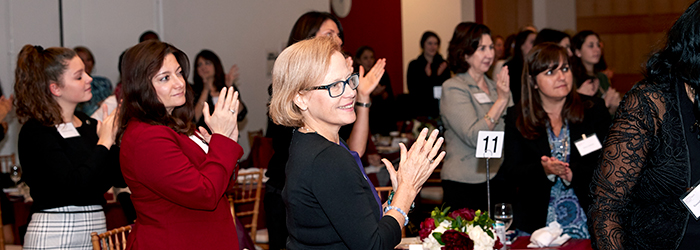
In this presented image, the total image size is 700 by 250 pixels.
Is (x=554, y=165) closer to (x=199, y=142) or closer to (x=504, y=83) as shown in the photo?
(x=504, y=83)

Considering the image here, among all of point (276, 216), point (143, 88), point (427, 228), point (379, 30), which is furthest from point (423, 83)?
point (143, 88)

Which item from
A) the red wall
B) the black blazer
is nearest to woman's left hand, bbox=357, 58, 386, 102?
the black blazer

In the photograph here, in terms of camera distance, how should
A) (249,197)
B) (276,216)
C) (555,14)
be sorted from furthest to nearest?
(555,14), (249,197), (276,216)

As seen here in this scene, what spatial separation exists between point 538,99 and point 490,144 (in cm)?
92

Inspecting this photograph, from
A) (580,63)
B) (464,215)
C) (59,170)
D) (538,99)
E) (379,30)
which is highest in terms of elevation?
(379,30)

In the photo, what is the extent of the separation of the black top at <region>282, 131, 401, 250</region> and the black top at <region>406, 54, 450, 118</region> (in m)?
6.02

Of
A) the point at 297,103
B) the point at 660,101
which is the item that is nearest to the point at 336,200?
the point at 297,103

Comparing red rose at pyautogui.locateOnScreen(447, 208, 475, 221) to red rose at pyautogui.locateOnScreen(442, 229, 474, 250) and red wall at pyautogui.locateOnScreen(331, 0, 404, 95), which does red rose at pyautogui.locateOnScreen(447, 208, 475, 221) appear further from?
red wall at pyautogui.locateOnScreen(331, 0, 404, 95)

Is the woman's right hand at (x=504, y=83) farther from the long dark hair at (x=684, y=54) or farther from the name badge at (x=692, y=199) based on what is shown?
the name badge at (x=692, y=199)

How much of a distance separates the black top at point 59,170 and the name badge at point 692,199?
211 centimetres

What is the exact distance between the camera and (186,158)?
1.95 m

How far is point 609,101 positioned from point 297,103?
165 inches

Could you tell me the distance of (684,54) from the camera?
1413 millimetres

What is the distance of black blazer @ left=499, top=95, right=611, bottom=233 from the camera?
2.89 m
